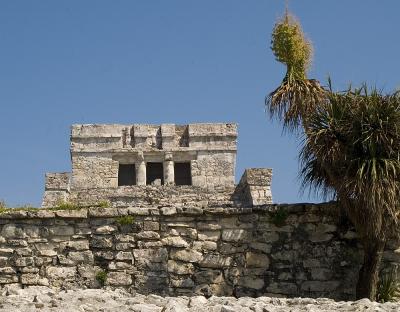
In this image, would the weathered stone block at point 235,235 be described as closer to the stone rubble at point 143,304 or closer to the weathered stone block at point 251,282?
the weathered stone block at point 251,282

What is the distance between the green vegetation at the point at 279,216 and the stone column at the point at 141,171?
16.2m

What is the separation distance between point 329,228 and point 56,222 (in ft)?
10.9

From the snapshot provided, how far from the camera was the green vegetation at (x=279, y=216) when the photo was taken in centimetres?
845

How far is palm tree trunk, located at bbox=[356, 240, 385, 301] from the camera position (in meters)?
7.93

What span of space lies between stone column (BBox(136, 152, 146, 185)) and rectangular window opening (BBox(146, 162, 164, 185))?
0.54 metres

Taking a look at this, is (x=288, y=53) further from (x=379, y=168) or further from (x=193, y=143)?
(x=193, y=143)

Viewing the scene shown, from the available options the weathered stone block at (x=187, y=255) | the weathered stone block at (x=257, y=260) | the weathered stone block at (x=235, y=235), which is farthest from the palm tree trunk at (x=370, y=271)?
the weathered stone block at (x=187, y=255)

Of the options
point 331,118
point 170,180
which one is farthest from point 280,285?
point 170,180

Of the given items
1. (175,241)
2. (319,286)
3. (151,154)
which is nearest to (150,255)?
(175,241)

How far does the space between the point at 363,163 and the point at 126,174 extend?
18.2 meters

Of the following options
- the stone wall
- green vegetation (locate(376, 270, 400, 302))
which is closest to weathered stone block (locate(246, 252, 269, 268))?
the stone wall

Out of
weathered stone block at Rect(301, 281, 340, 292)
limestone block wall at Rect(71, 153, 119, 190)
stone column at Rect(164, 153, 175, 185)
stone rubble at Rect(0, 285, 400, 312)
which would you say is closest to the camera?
stone rubble at Rect(0, 285, 400, 312)

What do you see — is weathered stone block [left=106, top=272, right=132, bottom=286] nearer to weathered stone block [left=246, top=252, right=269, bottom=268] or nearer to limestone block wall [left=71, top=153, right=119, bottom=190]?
weathered stone block [left=246, top=252, right=269, bottom=268]

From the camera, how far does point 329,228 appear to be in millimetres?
8430
